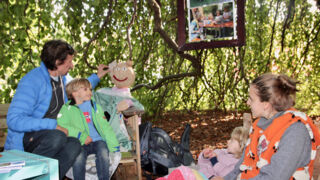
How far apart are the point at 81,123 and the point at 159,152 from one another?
651 millimetres

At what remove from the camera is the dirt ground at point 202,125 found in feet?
13.3

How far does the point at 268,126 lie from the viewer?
137 centimetres

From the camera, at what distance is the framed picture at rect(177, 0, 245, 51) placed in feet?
10.4

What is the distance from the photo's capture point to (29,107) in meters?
2.12

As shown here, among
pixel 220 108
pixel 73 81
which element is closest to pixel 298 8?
pixel 220 108

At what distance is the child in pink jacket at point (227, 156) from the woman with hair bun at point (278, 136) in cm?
A: 66

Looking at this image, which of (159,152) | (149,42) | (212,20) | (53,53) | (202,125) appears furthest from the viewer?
(202,125)

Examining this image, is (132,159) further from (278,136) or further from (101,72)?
(278,136)

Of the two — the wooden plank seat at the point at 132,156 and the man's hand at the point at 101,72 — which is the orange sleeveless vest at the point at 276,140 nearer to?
the wooden plank seat at the point at 132,156

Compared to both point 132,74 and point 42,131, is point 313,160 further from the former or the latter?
point 132,74

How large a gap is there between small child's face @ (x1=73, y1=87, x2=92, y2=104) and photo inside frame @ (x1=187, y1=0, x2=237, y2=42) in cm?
131

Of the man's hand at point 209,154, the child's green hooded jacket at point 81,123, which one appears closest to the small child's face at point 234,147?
the man's hand at point 209,154

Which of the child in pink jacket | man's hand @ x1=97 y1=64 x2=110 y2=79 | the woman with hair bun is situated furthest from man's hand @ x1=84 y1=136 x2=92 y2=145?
the woman with hair bun

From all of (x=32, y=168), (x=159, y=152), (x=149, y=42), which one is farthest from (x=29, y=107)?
(x=149, y=42)
